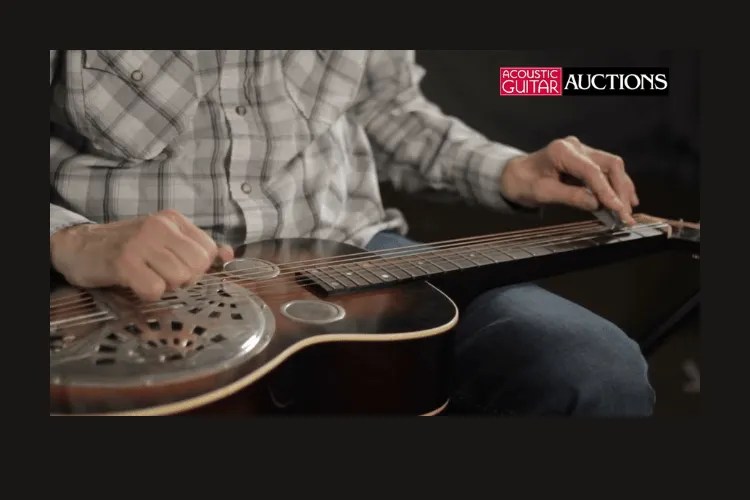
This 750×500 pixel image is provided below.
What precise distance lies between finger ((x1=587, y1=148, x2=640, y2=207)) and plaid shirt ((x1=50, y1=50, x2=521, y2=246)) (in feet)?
0.33

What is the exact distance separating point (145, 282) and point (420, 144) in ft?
1.38

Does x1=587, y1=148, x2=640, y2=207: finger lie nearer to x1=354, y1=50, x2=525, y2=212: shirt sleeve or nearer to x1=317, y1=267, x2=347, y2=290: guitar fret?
→ x1=354, y1=50, x2=525, y2=212: shirt sleeve

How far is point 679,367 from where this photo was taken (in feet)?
2.96

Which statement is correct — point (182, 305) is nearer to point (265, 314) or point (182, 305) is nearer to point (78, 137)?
point (265, 314)

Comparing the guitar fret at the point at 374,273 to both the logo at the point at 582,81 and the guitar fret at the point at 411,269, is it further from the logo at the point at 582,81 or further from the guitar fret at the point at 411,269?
the logo at the point at 582,81

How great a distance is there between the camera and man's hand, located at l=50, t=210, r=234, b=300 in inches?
29.5

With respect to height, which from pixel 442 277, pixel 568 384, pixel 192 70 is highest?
pixel 192 70

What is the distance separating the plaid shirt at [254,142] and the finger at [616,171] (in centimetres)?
10

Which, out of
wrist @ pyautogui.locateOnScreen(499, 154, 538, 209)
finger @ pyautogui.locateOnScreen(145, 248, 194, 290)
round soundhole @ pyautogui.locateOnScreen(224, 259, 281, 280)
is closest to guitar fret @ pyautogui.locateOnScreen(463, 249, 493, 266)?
wrist @ pyautogui.locateOnScreen(499, 154, 538, 209)

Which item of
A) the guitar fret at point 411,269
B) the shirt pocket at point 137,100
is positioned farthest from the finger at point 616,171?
the shirt pocket at point 137,100

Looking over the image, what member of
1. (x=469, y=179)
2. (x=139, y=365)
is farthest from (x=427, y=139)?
(x=139, y=365)

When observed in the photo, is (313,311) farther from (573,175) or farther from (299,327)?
(573,175)

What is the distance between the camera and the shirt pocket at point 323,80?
3.06ft

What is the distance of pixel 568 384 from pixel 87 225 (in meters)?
0.53
